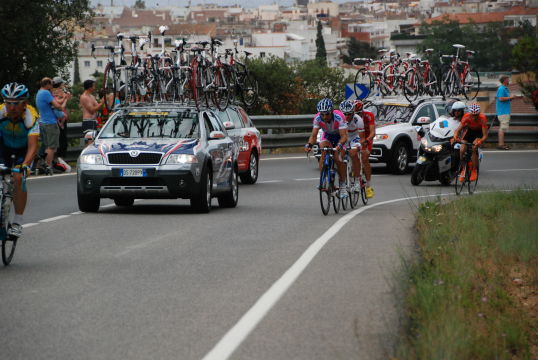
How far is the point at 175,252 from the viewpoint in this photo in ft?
43.5

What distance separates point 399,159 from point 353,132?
8944mm

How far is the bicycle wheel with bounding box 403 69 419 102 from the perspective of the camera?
102 feet

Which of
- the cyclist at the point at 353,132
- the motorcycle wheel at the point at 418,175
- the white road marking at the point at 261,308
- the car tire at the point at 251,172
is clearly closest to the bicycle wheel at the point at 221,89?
the car tire at the point at 251,172

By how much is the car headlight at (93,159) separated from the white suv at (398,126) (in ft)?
37.6

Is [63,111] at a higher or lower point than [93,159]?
lower

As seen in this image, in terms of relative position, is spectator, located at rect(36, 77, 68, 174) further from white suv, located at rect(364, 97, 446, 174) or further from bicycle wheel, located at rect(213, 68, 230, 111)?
white suv, located at rect(364, 97, 446, 174)

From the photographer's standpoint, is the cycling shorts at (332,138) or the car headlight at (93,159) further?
the cycling shorts at (332,138)

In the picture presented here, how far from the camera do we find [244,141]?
24391 millimetres

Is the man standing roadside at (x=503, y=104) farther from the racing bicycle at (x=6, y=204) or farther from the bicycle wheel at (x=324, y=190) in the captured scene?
the racing bicycle at (x=6, y=204)

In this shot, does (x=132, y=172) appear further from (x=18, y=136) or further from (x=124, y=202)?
(x=18, y=136)

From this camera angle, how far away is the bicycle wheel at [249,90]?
83.6ft

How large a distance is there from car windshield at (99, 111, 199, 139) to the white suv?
397 inches

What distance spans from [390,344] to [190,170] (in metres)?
9.88

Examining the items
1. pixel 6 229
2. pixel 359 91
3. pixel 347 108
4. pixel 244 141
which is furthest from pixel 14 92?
pixel 359 91
